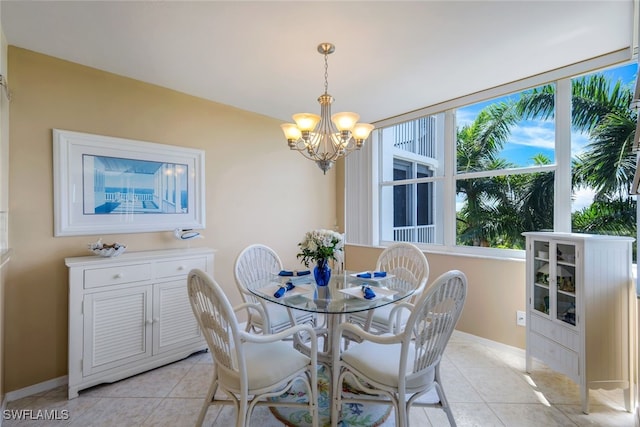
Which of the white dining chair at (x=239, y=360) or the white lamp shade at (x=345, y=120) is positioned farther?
the white lamp shade at (x=345, y=120)

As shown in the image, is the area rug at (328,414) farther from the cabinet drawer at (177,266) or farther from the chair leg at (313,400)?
the cabinet drawer at (177,266)

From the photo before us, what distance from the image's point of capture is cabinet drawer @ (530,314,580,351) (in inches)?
81.8

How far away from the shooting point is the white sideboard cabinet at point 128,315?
7.06 ft

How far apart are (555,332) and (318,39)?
2.79 meters

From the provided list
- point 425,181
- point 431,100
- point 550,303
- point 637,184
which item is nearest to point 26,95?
point 431,100

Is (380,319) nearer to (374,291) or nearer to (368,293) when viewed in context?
(374,291)

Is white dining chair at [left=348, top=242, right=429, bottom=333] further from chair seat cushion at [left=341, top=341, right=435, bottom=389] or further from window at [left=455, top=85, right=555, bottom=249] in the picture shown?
window at [left=455, top=85, right=555, bottom=249]

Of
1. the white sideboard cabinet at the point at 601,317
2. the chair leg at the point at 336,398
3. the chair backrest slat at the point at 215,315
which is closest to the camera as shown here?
the chair backrest slat at the point at 215,315

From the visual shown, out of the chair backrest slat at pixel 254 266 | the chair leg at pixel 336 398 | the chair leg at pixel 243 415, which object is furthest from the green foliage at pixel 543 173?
the chair leg at pixel 243 415

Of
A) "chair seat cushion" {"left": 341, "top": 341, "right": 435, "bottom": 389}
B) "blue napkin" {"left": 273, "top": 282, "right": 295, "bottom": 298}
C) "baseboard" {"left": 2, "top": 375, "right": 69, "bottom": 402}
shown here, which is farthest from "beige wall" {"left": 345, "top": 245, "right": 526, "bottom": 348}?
"baseboard" {"left": 2, "top": 375, "right": 69, "bottom": 402}

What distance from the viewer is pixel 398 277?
2781mm

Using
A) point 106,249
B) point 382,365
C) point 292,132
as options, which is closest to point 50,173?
point 106,249

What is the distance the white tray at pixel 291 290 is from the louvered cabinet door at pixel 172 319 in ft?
3.23

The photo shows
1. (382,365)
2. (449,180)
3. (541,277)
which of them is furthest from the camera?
(449,180)
